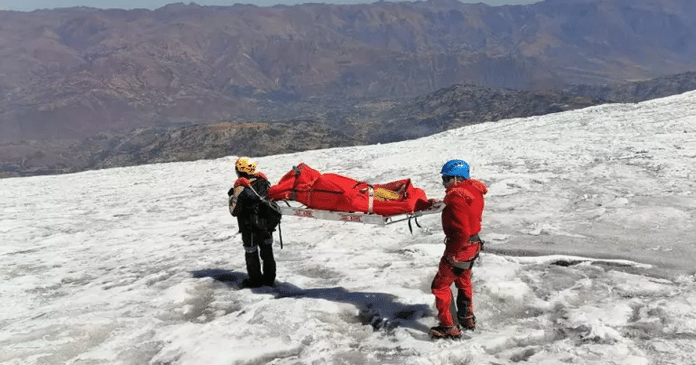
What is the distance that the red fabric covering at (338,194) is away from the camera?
7531 millimetres

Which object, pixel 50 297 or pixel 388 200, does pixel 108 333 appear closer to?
pixel 50 297

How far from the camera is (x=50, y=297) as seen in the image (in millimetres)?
9289

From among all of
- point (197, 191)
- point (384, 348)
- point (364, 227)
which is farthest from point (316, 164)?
point (384, 348)

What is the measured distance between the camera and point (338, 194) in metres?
7.60

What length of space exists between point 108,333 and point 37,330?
1196mm

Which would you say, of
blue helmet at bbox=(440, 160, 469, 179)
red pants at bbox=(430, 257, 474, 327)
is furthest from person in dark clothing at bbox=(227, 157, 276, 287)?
red pants at bbox=(430, 257, 474, 327)

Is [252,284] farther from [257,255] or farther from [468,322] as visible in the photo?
[468,322]

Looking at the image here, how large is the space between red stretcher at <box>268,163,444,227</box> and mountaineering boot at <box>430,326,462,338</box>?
1.70 metres

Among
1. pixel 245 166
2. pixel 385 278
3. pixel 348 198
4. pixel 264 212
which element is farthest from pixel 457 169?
pixel 245 166

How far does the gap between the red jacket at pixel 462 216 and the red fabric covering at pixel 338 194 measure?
1147 mm

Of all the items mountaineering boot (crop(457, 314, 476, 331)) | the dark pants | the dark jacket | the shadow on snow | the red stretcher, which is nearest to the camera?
mountaineering boot (crop(457, 314, 476, 331))

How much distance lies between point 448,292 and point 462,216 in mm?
1025

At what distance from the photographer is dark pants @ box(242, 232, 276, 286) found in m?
8.43

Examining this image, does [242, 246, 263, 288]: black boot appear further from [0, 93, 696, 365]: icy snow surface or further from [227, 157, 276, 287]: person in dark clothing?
[0, 93, 696, 365]: icy snow surface
